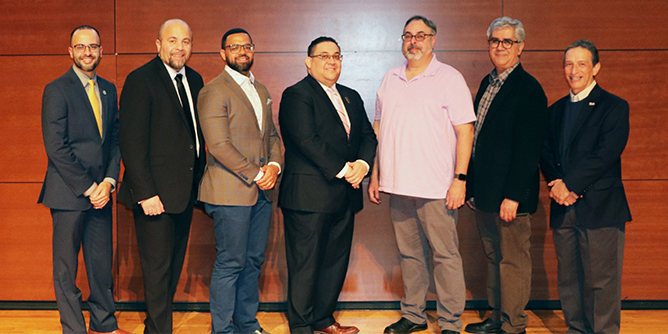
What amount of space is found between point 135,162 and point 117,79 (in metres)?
1.33

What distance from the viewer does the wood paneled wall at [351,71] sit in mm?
3773

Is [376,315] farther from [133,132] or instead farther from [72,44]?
[72,44]

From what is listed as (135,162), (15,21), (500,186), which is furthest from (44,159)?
(500,186)

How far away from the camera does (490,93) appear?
3.22 m

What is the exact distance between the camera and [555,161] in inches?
124

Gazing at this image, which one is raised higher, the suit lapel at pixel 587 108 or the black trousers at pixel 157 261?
the suit lapel at pixel 587 108

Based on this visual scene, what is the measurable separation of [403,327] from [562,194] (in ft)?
4.30

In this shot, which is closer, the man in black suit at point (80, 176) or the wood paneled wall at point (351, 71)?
the man in black suit at point (80, 176)

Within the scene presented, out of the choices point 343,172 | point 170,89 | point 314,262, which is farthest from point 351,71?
point 314,262

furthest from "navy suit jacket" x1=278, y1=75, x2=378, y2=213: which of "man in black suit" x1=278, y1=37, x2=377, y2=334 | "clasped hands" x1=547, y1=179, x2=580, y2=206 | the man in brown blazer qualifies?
"clasped hands" x1=547, y1=179, x2=580, y2=206

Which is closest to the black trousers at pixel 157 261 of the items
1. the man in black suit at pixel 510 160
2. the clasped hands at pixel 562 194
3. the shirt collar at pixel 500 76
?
the man in black suit at pixel 510 160

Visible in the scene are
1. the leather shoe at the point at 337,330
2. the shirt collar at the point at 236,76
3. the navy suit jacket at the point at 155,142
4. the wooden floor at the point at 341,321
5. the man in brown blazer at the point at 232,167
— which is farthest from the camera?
the wooden floor at the point at 341,321

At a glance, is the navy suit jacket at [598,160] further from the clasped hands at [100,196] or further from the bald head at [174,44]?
the clasped hands at [100,196]

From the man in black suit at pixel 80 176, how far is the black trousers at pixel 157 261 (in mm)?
354
